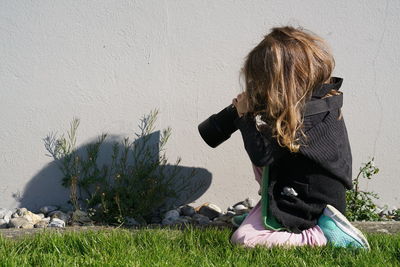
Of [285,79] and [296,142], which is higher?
[285,79]

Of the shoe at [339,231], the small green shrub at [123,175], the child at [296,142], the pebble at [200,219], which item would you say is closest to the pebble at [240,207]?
the pebble at [200,219]

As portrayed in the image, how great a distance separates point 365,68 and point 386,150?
1.92 ft

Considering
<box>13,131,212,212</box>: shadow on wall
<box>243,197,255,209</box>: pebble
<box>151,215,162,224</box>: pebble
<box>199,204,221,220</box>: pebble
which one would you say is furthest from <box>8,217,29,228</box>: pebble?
<box>243,197,255,209</box>: pebble

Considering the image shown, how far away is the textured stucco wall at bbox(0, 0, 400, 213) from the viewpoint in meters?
3.55

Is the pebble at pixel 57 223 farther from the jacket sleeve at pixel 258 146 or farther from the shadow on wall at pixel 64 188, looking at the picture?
the jacket sleeve at pixel 258 146

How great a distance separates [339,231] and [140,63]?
5.51ft

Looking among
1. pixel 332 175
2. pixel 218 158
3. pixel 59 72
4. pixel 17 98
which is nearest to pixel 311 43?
pixel 332 175

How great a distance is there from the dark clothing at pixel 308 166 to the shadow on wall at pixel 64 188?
31.0 inches

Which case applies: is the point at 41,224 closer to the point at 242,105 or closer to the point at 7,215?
the point at 7,215

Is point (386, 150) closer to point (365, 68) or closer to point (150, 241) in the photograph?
point (365, 68)

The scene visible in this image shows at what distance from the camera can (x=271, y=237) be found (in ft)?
9.29

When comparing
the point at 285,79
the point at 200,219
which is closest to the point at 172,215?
the point at 200,219

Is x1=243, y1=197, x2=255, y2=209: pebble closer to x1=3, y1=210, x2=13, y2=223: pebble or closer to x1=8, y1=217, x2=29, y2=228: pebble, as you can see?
x1=8, y1=217, x2=29, y2=228: pebble

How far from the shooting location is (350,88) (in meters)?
3.67
